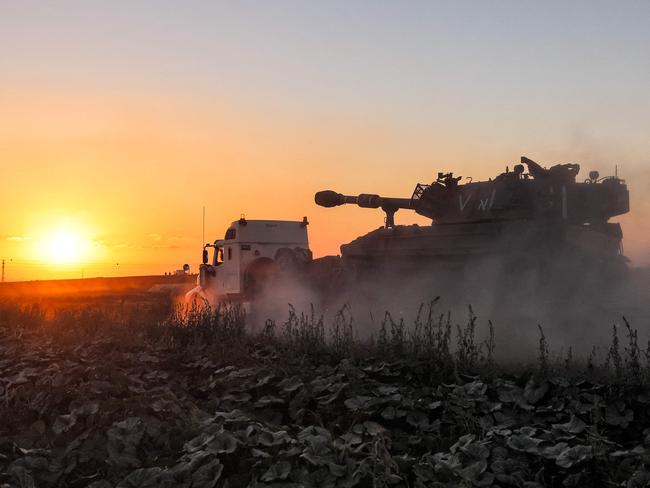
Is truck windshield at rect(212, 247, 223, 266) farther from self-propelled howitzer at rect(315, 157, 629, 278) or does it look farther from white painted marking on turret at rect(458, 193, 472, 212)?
white painted marking on turret at rect(458, 193, 472, 212)

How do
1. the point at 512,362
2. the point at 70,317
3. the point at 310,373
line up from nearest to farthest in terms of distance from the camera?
the point at 310,373
the point at 512,362
the point at 70,317

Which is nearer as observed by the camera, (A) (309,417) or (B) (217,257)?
(A) (309,417)

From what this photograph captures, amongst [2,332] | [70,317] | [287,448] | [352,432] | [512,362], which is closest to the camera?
[287,448]

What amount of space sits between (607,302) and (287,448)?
9089mm

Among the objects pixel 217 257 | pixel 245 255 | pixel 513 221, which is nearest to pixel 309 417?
pixel 513 221

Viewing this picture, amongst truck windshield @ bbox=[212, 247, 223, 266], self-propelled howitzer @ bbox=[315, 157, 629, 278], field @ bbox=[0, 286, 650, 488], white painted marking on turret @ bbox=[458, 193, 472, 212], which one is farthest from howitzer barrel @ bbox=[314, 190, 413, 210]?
field @ bbox=[0, 286, 650, 488]

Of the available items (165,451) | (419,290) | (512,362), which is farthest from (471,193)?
(165,451)

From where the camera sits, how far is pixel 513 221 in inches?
530

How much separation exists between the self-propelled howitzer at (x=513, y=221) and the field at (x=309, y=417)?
3.48 meters

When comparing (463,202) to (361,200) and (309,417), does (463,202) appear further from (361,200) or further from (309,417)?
(309,417)

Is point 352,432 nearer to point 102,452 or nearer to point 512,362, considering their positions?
point 102,452

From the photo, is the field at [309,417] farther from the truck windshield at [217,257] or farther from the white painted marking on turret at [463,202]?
the truck windshield at [217,257]

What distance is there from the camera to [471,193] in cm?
1445

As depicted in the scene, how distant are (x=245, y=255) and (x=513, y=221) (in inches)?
373
